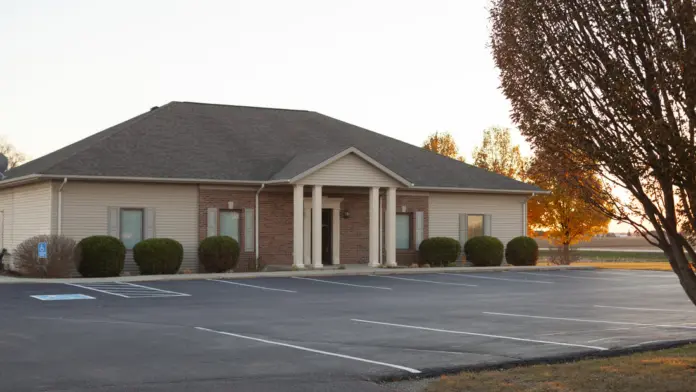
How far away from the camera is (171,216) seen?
99.4 ft

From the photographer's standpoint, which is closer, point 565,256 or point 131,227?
point 131,227

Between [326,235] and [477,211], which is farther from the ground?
[477,211]

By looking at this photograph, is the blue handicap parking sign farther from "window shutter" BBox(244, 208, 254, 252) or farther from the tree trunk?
the tree trunk

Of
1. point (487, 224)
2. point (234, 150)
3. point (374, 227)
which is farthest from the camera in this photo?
point (487, 224)

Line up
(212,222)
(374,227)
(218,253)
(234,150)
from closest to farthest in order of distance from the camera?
(218,253) → (212,222) → (374,227) → (234,150)

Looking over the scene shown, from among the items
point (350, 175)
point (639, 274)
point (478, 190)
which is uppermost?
point (350, 175)

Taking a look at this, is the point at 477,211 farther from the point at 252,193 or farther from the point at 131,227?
the point at 131,227

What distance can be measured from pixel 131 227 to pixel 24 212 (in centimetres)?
464

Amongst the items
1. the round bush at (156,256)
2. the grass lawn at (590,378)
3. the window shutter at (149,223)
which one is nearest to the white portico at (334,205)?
the round bush at (156,256)

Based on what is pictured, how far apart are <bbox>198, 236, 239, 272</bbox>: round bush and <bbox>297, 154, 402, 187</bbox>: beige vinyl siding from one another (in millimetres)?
3254

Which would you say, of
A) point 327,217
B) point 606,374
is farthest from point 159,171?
point 606,374

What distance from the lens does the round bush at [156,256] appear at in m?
28.4

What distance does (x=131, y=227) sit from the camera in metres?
29.9

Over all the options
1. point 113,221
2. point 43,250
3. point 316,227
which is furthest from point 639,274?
point 43,250
